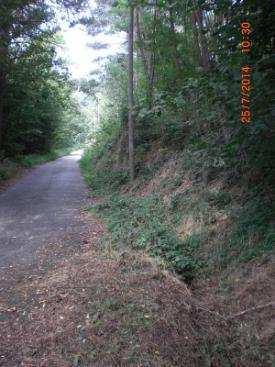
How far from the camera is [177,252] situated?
6324mm

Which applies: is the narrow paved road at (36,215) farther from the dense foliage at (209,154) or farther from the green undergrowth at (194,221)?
the dense foliage at (209,154)

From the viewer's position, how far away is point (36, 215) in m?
10.5

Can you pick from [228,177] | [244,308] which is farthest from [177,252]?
[228,177]

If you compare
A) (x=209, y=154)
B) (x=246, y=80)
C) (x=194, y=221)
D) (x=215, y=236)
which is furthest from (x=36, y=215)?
(x=246, y=80)

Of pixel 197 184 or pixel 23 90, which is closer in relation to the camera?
pixel 197 184

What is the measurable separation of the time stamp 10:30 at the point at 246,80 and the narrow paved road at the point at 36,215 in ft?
14.4

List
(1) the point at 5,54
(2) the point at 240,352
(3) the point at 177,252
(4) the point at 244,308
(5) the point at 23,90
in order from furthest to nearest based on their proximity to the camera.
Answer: (5) the point at 23,90
(1) the point at 5,54
(3) the point at 177,252
(4) the point at 244,308
(2) the point at 240,352

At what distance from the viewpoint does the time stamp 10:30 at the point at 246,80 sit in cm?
526

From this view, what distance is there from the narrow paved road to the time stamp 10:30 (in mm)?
4384

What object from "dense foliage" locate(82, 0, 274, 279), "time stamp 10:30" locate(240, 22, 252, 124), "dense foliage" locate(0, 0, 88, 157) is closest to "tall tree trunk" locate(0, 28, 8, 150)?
"dense foliage" locate(0, 0, 88, 157)

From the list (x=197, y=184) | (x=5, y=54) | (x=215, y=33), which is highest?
(x=5, y=54)

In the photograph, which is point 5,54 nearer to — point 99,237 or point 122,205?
point 122,205

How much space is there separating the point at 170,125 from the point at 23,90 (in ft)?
32.9

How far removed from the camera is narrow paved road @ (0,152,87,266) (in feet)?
26.1
